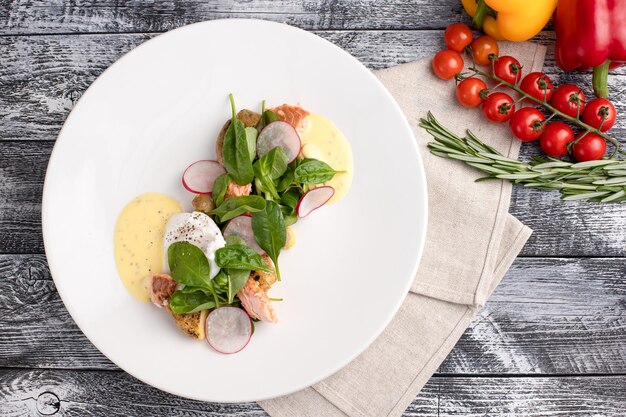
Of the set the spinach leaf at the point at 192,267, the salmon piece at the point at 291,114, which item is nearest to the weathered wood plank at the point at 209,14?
the salmon piece at the point at 291,114

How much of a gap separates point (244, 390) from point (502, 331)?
1.13 meters

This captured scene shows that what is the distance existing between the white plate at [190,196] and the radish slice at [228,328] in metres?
0.07

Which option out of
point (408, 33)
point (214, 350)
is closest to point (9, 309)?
point (214, 350)

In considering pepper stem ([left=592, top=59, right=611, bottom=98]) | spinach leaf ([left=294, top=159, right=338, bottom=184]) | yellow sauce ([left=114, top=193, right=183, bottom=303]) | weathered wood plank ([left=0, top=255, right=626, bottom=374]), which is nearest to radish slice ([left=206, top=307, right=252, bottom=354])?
yellow sauce ([left=114, top=193, right=183, bottom=303])

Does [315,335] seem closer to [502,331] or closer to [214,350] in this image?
[214,350]

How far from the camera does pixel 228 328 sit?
89.0 inches

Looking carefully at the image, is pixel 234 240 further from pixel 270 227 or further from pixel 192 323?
pixel 192 323

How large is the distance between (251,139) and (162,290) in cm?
65

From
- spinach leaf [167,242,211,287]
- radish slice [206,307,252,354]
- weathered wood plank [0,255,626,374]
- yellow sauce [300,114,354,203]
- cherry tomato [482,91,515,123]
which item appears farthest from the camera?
weathered wood plank [0,255,626,374]

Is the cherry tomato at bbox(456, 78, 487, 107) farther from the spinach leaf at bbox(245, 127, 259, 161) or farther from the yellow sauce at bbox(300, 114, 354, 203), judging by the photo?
the spinach leaf at bbox(245, 127, 259, 161)

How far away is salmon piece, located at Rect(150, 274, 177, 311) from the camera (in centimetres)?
224

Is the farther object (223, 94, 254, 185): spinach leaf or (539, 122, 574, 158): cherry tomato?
(539, 122, 574, 158): cherry tomato

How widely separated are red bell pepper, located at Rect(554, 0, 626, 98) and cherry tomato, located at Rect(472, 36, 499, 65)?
28cm

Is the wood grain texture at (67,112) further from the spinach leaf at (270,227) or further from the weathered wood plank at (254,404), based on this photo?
the spinach leaf at (270,227)
